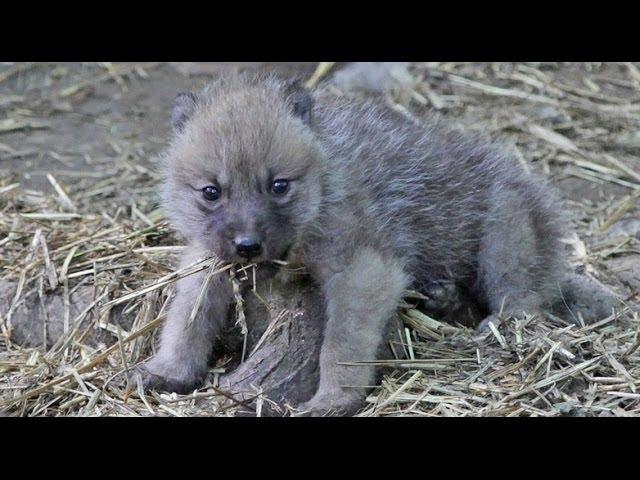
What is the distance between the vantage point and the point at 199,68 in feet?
33.9

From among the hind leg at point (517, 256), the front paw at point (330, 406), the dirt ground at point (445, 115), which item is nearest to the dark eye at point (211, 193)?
the front paw at point (330, 406)

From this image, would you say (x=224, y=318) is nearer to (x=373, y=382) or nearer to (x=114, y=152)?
(x=373, y=382)

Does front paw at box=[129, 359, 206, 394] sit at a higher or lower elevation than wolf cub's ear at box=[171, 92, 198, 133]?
lower

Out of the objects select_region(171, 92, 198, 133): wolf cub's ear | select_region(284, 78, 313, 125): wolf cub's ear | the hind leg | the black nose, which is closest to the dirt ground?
the hind leg

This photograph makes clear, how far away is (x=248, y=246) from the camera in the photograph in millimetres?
5133

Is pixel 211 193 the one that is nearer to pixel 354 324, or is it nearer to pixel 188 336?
pixel 188 336

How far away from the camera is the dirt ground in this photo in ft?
26.3

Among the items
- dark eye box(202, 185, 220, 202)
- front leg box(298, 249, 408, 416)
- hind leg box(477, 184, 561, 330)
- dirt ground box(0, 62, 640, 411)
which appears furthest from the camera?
dirt ground box(0, 62, 640, 411)

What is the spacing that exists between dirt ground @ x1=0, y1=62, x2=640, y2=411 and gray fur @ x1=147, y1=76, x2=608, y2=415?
2.42ft

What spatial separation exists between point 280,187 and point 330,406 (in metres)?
1.13

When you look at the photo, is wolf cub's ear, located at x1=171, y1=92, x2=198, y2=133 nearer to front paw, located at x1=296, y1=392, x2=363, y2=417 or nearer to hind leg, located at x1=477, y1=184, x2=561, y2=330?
front paw, located at x1=296, y1=392, x2=363, y2=417

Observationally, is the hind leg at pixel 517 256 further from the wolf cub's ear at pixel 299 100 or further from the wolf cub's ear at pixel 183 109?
the wolf cub's ear at pixel 183 109

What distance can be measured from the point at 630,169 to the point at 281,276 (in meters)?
4.09

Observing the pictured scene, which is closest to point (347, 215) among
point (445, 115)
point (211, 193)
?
point (211, 193)
